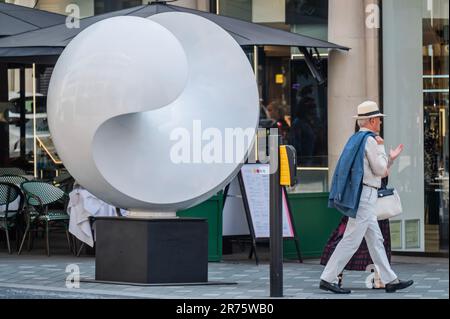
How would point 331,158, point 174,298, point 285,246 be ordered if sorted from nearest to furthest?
1. point 174,298
2. point 285,246
3. point 331,158

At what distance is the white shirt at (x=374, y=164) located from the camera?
39.7ft

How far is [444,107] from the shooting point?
1598 cm

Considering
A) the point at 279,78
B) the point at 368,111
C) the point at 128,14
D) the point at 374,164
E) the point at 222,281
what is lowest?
the point at 222,281

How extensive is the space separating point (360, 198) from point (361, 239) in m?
0.42

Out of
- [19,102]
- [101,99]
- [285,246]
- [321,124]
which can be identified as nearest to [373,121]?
[101,99]

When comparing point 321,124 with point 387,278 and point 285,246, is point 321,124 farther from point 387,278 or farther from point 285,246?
point 387,278

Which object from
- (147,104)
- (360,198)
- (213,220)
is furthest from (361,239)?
(213,220)

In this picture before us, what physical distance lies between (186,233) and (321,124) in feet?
18.7

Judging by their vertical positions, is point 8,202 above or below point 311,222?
above

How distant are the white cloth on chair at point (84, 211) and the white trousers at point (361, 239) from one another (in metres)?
4.26

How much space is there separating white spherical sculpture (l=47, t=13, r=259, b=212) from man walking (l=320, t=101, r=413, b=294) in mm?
1434

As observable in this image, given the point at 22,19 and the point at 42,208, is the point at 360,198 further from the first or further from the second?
the point at 22,19

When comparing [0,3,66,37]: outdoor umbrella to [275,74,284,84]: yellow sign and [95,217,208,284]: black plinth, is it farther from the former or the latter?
[95,217,208,284]: black plinth

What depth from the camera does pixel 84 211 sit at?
15883 millimetres
